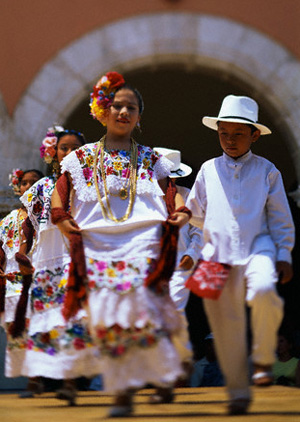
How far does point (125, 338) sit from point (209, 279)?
0.51 m

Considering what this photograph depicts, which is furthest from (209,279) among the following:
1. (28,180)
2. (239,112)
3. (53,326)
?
(28,180)

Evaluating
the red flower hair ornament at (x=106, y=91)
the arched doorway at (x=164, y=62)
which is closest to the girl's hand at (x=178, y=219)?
the red flower hair ornament at (x=106, y=91)

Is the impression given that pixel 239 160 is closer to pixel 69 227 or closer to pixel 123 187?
pixel 123 187

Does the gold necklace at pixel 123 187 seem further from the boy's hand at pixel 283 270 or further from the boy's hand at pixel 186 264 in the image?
the boy's hand at pixel 283 270

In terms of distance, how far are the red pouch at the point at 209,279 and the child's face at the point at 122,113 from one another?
0.84m

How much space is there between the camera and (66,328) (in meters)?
5.26

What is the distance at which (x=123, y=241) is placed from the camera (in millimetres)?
4652

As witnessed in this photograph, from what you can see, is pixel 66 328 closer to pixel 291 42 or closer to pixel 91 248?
pixel 91 248

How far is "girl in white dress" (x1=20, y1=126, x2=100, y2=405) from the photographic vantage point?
5.19 meters

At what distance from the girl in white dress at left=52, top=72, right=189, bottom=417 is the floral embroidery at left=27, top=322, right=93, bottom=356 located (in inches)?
27.5

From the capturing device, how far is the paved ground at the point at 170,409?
410 cm

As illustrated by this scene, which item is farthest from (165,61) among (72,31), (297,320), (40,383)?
(40,383)

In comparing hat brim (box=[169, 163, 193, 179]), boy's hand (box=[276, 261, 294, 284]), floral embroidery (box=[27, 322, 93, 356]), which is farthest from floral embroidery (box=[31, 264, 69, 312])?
hat brim (box=[169, 163, 193, 179])

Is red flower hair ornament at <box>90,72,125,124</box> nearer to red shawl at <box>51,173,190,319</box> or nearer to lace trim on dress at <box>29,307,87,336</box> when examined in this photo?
red shawl at <box>51,173,190,319</box>
